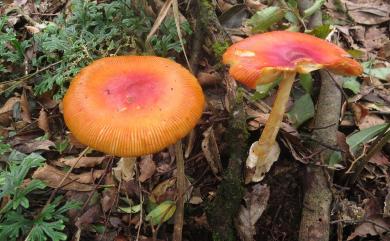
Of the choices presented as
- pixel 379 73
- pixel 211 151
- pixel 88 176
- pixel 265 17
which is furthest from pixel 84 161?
pixel 379 73

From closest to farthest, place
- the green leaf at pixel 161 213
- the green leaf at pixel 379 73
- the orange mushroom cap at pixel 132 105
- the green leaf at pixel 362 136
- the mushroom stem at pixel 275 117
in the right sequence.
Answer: the orange mushroom cap at pixel 132 105 → the mushroom stem at pixel 275 117 → the green leaf at pixel 161 213 → the green leaf at pixel 362 136 → the green leaf at pixel 379 73

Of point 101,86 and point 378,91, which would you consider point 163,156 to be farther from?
point 378,91

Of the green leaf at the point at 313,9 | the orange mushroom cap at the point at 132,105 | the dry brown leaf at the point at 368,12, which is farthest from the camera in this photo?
the dry brown leaf at the point at 368,12

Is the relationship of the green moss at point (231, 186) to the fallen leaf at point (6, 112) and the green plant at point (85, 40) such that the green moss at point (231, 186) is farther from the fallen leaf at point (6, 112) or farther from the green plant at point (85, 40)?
the fallen leaf at point (6, 112)

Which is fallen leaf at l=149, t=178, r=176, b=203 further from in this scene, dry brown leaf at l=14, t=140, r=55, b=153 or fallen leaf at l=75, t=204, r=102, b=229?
dry brown leaf at l=14, t=140, r=55, b=153

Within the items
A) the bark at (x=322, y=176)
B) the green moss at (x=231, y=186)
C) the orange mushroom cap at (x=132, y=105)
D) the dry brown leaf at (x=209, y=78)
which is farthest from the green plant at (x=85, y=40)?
the bark at (x=322, y=176)

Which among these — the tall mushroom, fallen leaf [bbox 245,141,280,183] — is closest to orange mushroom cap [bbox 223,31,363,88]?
the tall mushroom

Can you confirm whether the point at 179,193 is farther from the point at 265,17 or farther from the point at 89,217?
the point at 265,17
